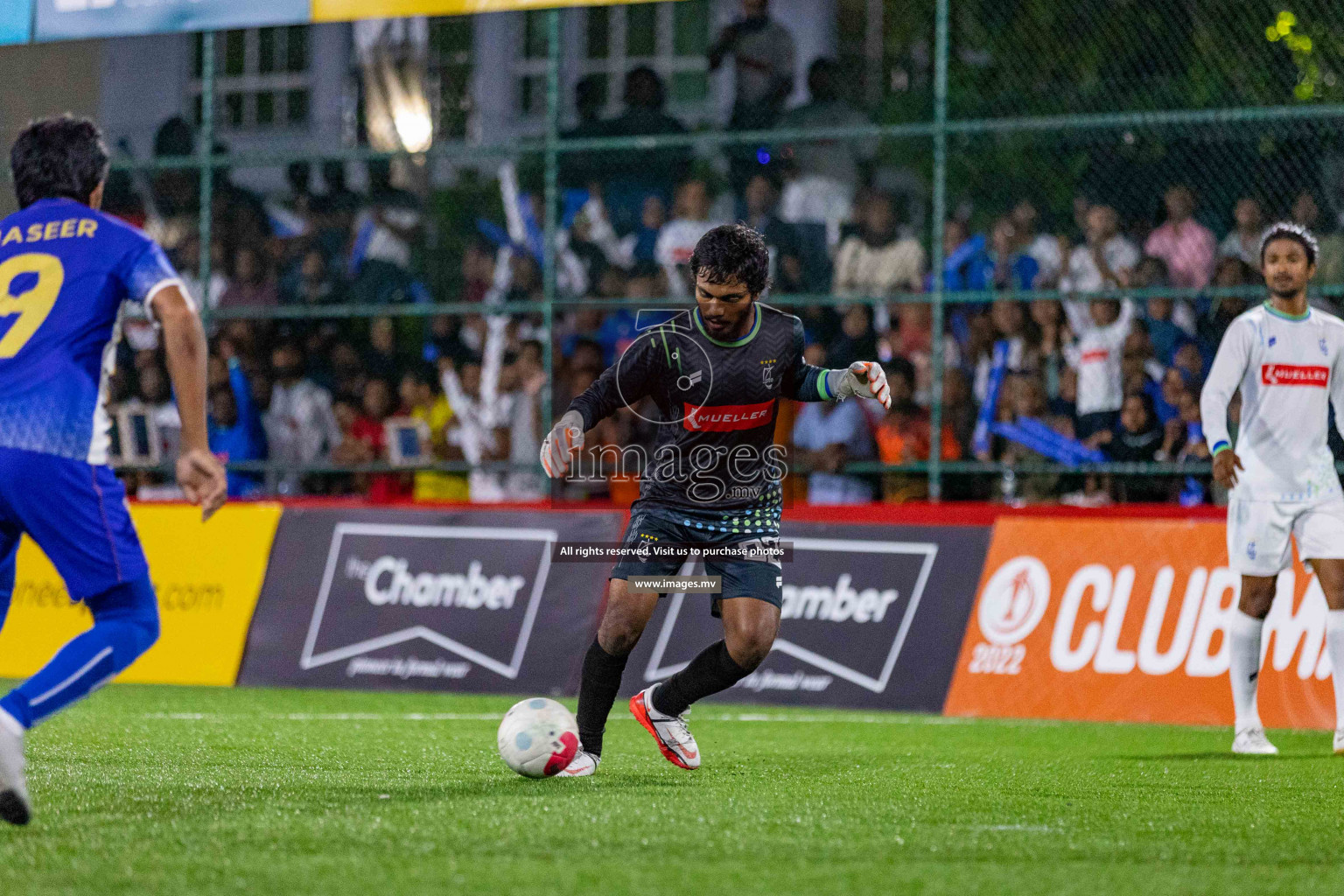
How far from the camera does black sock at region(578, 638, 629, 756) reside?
6906mm

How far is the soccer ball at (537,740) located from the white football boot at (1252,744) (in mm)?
3487

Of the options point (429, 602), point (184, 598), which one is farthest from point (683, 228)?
point (184, 598)

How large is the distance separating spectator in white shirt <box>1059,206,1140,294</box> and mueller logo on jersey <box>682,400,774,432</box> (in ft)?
19.8

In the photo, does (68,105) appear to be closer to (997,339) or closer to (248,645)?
(248,645)

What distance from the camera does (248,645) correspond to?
12.0 metres

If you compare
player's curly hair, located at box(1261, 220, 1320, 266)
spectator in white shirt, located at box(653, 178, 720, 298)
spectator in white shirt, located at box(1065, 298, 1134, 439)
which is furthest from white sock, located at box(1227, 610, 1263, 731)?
spectator in white shirt, located at box(653, 178, 720, 298)

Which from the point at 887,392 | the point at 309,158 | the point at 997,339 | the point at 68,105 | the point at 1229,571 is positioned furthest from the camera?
the point at 68,105

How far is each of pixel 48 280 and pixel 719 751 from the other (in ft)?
12.8

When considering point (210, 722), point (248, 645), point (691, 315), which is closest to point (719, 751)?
point (691, 315)

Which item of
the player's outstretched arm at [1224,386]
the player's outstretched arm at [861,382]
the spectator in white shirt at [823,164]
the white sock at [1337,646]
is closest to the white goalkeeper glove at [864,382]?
the player's outstretched arm at [861,382]

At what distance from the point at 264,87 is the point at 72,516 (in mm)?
17653

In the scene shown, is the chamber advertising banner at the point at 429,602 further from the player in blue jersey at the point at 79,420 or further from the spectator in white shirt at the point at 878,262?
the player in blue jersey at the point at 79,420

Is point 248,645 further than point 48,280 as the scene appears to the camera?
Yes

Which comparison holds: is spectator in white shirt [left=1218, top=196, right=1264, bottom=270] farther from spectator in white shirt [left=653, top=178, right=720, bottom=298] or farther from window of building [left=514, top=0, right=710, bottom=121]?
window of building [left=514, top=0, right=710, bottom=121]
